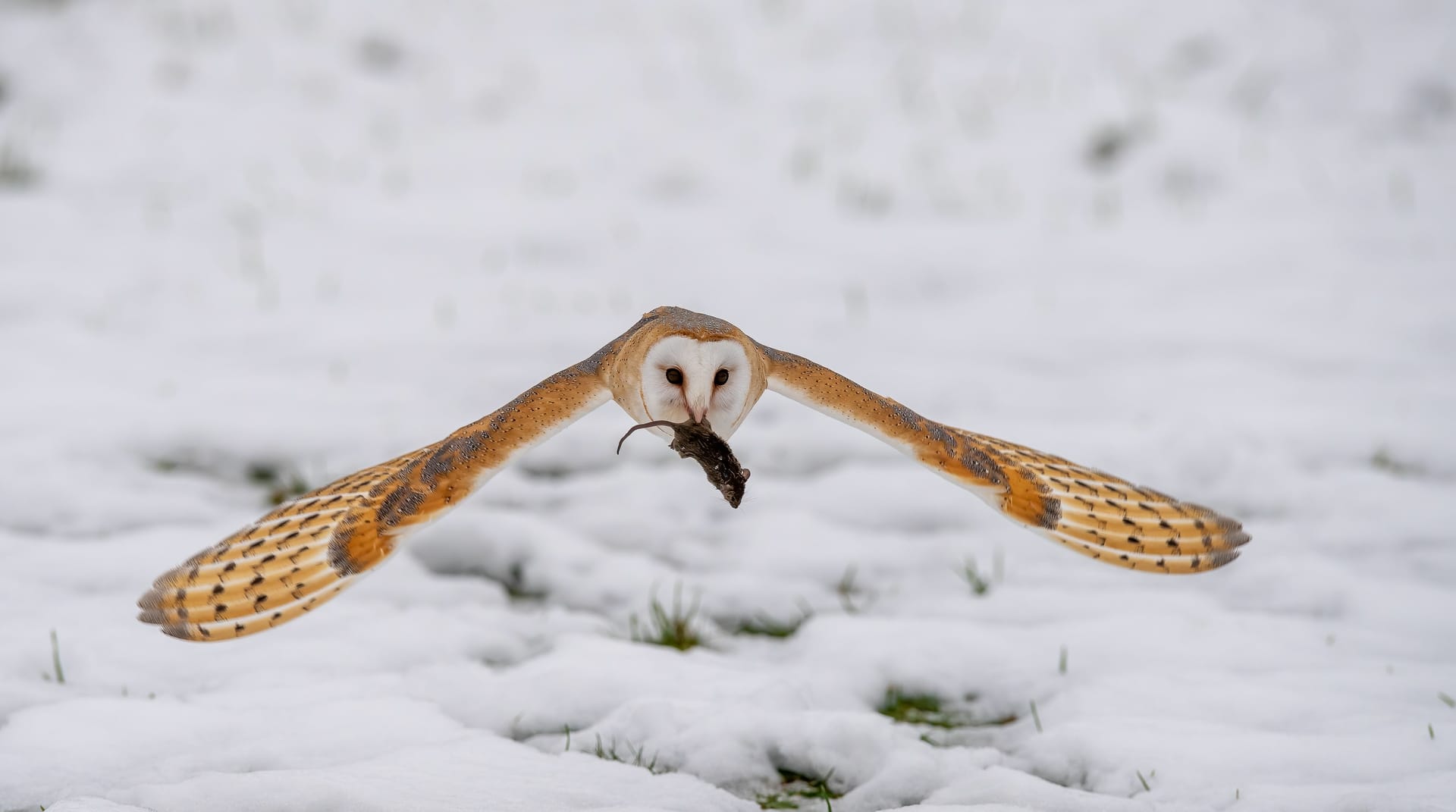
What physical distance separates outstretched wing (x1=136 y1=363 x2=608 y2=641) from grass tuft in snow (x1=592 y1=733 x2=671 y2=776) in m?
0.69

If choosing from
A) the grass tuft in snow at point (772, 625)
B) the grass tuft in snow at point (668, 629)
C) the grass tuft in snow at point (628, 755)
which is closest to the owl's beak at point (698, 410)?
the grass tuft in snow at point (628, 755)

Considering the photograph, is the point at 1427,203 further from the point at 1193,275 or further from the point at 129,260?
the point at 129,260

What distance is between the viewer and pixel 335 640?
322cm

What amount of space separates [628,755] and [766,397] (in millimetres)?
2639

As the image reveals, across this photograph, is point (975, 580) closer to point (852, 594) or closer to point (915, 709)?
point (852, 594)

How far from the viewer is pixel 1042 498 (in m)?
2.87

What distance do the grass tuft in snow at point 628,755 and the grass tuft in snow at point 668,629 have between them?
0.58m

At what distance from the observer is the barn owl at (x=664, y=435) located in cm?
253

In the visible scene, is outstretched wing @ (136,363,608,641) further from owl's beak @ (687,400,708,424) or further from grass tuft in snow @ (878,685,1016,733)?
grass tuft in snow @ (878,685,1016,733)

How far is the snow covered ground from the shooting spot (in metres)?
2.77

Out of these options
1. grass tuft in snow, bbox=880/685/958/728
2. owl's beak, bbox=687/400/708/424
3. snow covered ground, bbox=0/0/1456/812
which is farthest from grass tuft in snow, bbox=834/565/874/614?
owl's beak, bbox=687/400/708/424

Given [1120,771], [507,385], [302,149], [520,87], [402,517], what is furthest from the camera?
[520,87]

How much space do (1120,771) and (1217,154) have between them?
19.3 feet

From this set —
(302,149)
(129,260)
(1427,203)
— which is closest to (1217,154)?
(1427,203)
